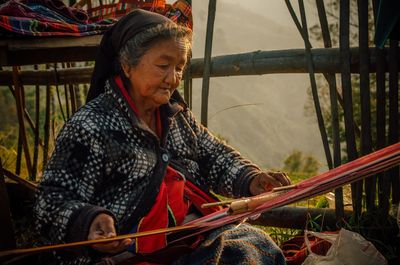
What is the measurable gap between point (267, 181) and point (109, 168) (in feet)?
2.25

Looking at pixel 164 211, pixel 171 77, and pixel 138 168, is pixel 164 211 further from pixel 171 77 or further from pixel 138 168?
pixel 171 77

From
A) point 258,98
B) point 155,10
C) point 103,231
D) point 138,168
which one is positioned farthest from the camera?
point 258,98

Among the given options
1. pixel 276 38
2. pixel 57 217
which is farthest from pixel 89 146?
pixel 276 38

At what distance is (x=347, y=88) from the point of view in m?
2.59

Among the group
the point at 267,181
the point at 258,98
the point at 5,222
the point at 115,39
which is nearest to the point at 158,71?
the point at 115,39

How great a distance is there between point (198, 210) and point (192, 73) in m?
1.42

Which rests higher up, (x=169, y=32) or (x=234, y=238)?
(x=169, y=32)

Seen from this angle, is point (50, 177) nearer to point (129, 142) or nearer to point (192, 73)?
point (129, 142)

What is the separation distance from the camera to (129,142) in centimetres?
177

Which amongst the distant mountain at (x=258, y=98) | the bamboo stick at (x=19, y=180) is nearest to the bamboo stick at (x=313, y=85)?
the bamboo stick at (x=19, y=180)

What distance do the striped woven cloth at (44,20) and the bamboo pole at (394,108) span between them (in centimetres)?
156

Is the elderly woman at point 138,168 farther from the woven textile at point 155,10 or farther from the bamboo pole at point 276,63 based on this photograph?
the bamboo pole at point 276,63

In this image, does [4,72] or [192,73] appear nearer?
[192,73]

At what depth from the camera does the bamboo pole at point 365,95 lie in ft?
8.16
